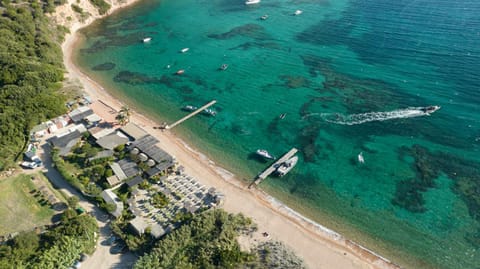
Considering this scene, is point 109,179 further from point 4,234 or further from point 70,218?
point 4,234

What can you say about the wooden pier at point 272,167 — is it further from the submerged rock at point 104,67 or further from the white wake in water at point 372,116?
the submerged rock at point 104,67

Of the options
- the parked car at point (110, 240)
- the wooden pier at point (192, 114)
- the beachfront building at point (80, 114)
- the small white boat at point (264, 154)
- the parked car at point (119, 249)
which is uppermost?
the beachfront building at point (80, 114)

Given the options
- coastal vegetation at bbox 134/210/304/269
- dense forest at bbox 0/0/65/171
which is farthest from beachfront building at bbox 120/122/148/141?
coastal vegetation at bbox 134/210/304/269

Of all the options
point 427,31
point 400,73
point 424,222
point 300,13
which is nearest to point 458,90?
point 400,73

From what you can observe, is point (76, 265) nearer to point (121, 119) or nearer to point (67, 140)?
point (67, 140)

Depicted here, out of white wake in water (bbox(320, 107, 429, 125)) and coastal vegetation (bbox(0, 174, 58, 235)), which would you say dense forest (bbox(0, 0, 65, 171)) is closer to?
coastal vegetation (bbox(0, 174, 58, 235))

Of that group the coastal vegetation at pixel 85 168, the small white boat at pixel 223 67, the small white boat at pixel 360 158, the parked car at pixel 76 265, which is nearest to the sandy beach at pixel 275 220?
the coastal vegetation at pixel 85 168

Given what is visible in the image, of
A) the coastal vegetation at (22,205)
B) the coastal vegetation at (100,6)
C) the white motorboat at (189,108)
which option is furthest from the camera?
the coastal vegetation at (100,6)
